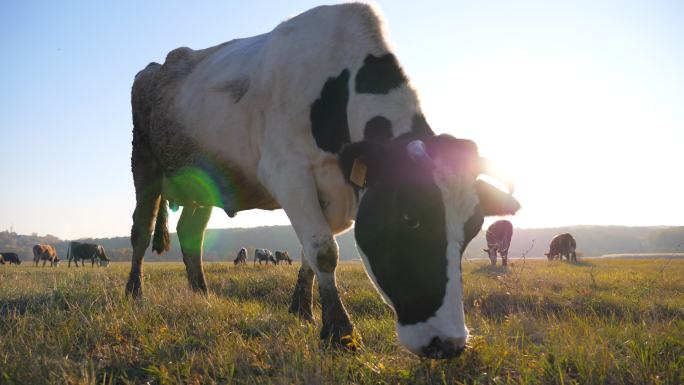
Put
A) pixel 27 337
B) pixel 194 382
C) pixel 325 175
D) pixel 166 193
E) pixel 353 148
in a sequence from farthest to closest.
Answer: pixel 166 193 → pixel 325 175 → pixel 27 337 → pixel 353 148 → pixel 194 382

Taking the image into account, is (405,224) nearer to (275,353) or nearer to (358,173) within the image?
(358,173)

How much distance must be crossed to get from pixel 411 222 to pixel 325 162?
1560mm

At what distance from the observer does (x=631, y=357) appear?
2.90m

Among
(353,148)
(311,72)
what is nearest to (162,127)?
(311,72)

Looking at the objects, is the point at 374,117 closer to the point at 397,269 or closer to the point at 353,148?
the point at 353,148

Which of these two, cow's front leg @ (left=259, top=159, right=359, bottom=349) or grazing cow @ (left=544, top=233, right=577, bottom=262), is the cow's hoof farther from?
grazing cow @ (left=544, top=233, right=577, bottom=262)

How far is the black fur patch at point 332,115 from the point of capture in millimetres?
4183

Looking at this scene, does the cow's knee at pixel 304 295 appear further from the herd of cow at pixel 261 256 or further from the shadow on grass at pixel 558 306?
the herd of cow at pixel 261 256

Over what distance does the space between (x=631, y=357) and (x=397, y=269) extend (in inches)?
59.3

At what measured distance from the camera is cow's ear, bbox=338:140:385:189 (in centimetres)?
319

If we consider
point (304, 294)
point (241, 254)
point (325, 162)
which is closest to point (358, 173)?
point (325, 162)

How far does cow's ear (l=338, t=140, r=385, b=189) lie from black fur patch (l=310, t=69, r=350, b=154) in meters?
0.89

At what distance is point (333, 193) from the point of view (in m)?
4.38

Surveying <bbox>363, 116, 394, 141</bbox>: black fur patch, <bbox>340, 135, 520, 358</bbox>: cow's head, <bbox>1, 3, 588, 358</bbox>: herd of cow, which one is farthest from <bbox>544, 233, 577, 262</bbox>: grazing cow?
<bbox>340, 135, 520, 358</bbox>: cow's head
